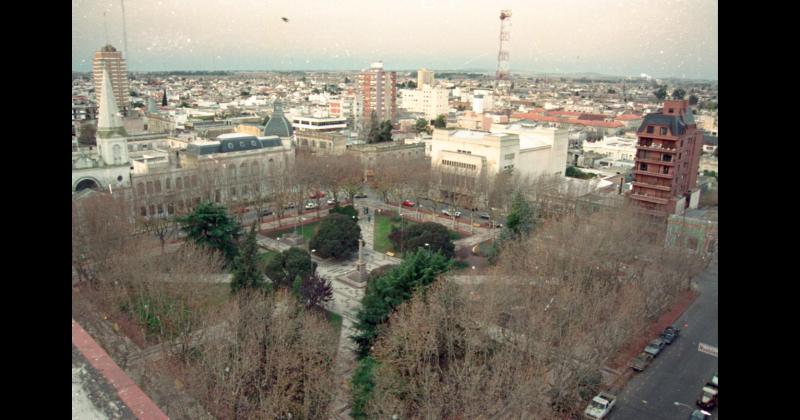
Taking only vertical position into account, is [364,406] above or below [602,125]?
below

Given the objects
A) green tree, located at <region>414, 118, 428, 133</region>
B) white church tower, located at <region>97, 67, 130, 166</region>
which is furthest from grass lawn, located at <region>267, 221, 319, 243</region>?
green tree, located at <region>414, 118, 428, 133</region>

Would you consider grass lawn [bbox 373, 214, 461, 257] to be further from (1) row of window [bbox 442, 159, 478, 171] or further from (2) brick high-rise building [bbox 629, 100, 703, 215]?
(2) brick high-rise building [bbox 629, 100, 703, 215]

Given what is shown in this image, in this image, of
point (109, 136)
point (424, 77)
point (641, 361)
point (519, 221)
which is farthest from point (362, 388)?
point (424, 77)

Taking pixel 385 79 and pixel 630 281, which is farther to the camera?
pixel 385 79

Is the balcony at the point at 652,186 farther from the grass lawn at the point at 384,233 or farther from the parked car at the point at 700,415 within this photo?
the parked car at the point at 700,415
